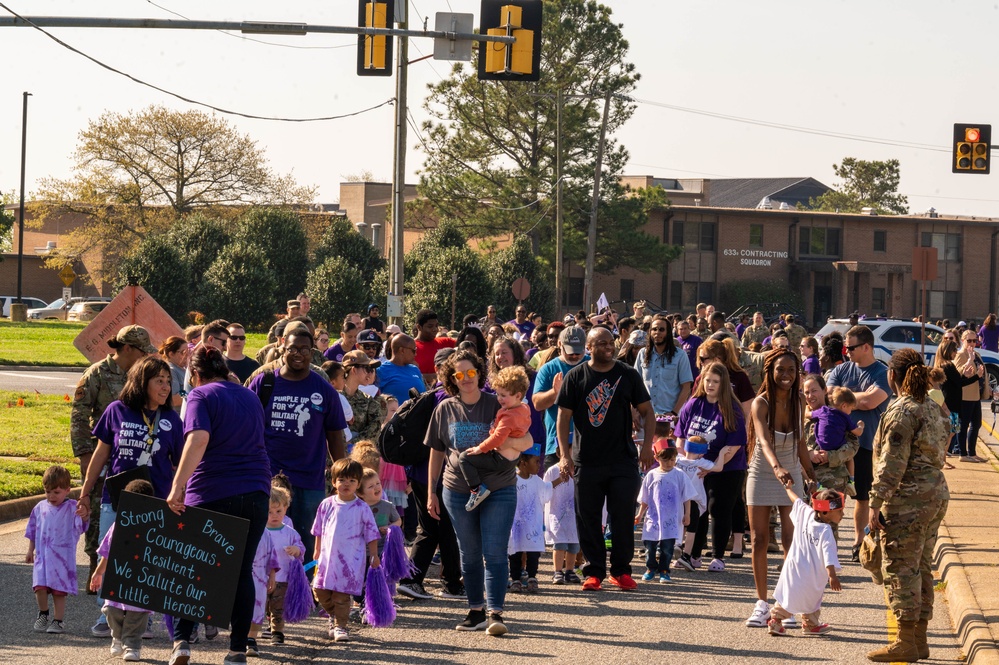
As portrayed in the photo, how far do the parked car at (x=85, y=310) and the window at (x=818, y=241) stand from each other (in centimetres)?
3490

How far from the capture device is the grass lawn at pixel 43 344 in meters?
36.4

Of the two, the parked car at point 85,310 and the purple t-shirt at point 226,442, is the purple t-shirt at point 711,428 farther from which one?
the parked car at point 85,310

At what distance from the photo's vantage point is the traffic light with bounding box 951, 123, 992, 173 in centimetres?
2625

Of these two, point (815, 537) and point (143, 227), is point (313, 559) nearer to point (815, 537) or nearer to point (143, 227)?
point (815, 537)

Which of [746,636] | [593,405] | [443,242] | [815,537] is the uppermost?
[443,242]

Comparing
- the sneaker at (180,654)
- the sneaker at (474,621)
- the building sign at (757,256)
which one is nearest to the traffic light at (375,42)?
the sneaker at (474,621)

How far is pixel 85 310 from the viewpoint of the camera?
6444 cm

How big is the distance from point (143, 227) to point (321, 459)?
6407cm

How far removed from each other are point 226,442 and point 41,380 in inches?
993

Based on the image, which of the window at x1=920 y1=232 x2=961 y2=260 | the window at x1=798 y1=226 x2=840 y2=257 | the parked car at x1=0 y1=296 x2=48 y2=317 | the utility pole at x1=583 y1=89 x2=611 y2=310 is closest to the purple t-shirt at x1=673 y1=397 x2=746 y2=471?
the utility pole at x1=583 y1=89 x2=611 y2=310

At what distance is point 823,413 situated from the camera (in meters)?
11.0

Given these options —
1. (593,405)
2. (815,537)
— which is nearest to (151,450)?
(593,405)

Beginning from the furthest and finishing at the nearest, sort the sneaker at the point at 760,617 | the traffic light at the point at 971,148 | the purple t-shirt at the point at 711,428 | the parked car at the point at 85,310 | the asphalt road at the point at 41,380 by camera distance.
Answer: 1. the parked car at the point at 85,310
2. the asphalt road at the point at 41,380
3. the traffic light at the point at 971,148
4. the purple t-shirt at the point at 711,428
5. the sneaker at the point at 760,617

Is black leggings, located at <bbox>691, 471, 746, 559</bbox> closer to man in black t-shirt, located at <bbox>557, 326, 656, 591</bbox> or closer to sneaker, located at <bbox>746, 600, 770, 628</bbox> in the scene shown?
man in black t-shirt, located at <bbox>557, 326, 656, 591</bbox>
